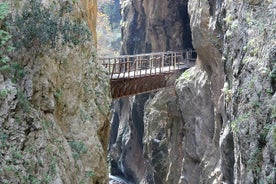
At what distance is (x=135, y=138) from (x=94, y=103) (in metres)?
14.9

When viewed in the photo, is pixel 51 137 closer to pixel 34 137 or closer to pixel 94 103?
pixel 34 137

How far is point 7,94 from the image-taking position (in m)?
6.47

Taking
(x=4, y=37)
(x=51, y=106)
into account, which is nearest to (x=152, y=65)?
(x=51, y=106)

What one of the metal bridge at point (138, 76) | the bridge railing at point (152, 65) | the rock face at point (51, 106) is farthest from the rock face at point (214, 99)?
the rock face at point (51, 106)

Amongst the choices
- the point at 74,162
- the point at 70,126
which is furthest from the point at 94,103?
the point at 74,162

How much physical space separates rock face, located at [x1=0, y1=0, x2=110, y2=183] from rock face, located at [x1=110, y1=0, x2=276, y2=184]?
3.76 meters

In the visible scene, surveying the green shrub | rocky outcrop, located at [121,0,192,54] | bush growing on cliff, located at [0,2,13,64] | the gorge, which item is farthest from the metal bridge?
bush growing on cliff, located at [0,2,13,64]

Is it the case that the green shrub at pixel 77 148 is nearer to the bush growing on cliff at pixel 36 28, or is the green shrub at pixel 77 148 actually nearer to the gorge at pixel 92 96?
the gorge at pixel 92 96

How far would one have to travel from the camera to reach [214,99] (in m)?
15.1

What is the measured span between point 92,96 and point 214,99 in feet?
21.8

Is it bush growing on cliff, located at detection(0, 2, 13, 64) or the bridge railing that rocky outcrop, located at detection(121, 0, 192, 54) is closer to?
the bridge railing

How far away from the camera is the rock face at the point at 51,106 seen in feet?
21.1

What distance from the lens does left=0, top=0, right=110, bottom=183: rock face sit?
643cm

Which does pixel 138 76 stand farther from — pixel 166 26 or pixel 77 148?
pixel 166 26
